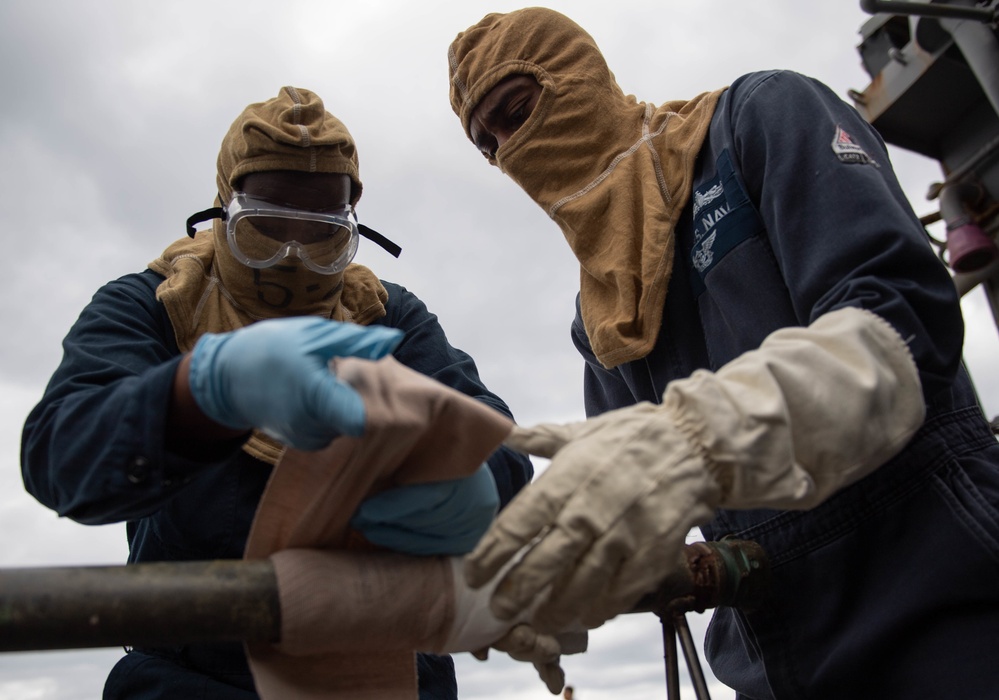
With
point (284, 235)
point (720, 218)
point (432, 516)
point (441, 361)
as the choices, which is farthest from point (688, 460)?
point (284, 235)

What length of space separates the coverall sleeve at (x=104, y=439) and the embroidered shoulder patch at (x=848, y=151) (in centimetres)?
128

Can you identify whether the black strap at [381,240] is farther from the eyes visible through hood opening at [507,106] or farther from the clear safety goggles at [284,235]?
the eyes visible through hood opening at [507,106]

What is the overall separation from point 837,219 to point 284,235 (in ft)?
4.19

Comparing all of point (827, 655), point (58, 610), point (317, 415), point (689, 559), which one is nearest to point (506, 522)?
point (317, 415)

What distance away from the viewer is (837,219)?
5.41 ft

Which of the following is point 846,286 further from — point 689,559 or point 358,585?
point 358,585

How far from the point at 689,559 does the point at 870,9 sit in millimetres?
3011

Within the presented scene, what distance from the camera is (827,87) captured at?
6.71 feet

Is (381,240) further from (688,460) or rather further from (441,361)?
(688,460)

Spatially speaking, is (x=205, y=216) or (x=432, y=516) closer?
(x=432, y=516)

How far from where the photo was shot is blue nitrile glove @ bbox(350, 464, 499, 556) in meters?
1.19

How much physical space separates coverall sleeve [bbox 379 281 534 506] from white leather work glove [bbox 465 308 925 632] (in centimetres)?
51

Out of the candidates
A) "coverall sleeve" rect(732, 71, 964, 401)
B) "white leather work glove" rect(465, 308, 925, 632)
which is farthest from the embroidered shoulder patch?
"white leather work glove" rect(465, 308, 925, 632)

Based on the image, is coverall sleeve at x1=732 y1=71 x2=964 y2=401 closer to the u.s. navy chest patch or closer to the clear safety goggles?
the u.s. navy chest patch
